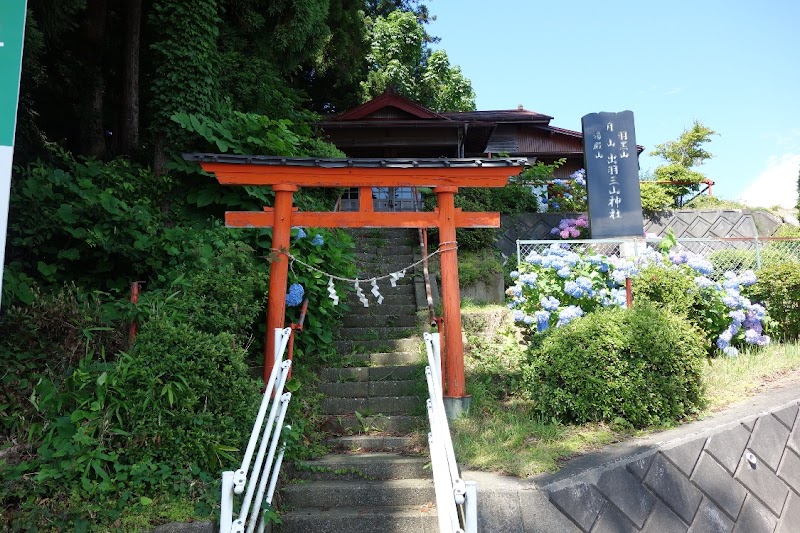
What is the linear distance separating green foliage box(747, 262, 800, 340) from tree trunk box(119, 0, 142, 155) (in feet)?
29.9

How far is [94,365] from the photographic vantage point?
4250 millimetres

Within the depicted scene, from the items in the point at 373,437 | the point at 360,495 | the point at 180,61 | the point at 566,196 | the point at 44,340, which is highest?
the point at 180,61

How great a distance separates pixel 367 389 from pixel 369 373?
0.25 metres

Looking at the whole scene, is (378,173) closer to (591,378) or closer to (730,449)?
(591,378)

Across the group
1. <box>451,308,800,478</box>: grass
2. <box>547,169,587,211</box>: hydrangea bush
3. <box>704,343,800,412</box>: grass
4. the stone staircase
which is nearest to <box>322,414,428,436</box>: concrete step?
the stone staircase

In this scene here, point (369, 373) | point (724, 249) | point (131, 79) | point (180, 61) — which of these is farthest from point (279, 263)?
point (724, 249)

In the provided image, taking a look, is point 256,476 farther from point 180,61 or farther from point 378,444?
point 180,61

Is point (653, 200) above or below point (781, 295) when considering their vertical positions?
above

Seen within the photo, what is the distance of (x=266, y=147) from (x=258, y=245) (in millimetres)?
1445

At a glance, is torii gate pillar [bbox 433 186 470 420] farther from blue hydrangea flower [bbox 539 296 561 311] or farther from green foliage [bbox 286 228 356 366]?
blue hydrangea flower [bbox 539 296 561 311]

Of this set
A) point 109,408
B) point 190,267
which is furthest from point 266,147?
point 109,408

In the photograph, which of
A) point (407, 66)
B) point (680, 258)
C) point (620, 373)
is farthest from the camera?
point (407, 66)

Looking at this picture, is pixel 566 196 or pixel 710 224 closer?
pixel 566 196

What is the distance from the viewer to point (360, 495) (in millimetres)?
4398
